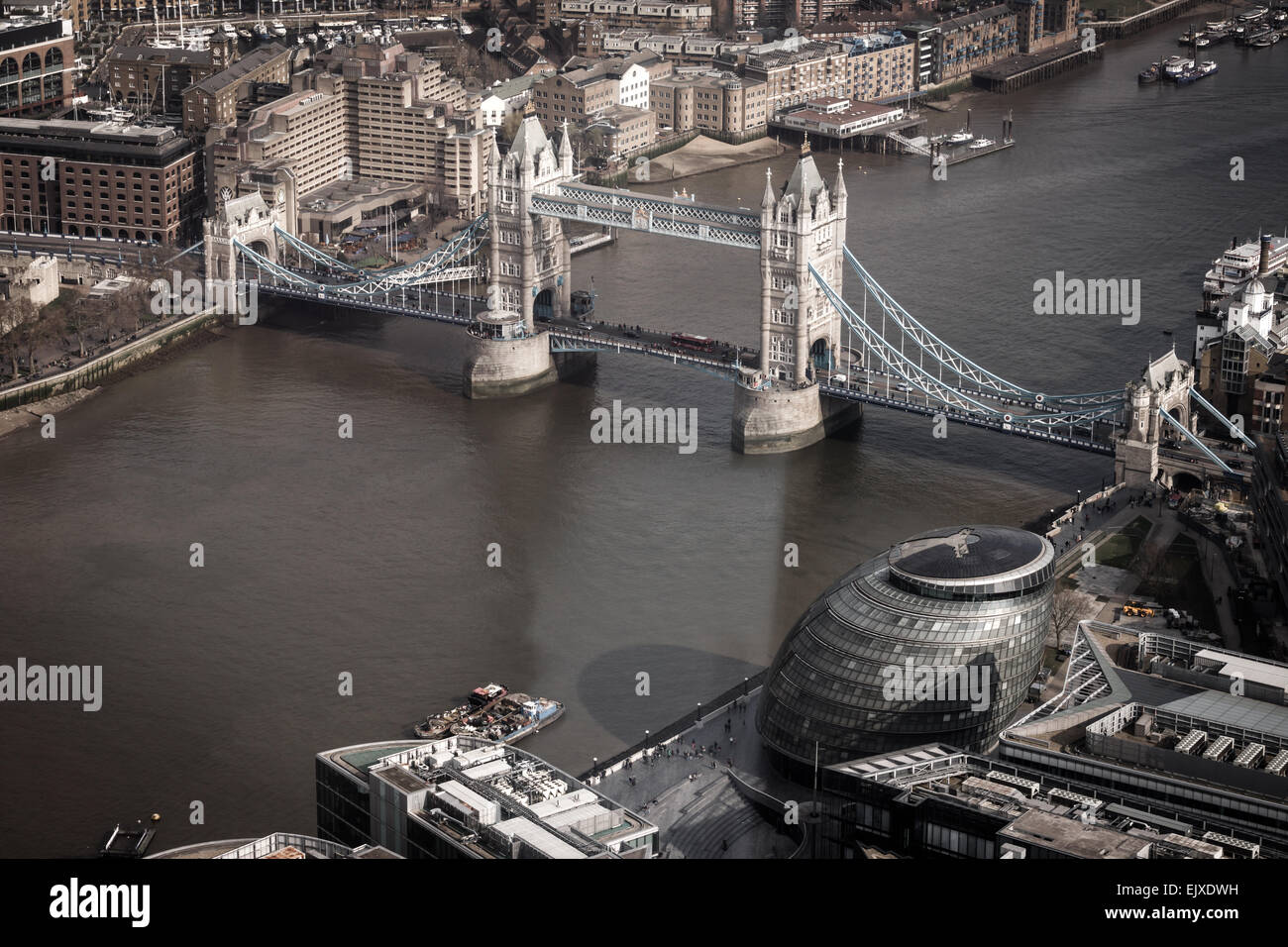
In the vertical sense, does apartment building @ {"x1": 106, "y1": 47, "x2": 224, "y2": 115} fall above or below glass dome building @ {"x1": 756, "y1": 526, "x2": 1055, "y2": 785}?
above

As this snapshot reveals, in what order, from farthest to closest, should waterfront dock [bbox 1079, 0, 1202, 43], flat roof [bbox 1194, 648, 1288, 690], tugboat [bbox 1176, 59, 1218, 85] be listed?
waterfront dock [bbox 1079, 0, 1202, 43]
tugboat [bbox 1176, 59, 1218, 85]
flat roof [bbox 1194, 648, 1288, 690]

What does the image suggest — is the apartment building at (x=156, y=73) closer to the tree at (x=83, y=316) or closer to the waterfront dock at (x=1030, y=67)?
the tree at (x=83, y=316)

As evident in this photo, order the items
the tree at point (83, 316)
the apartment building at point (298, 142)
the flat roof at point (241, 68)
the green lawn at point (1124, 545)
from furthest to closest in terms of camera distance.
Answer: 1. the flat roof at point (241, 68)
2. the apartment building at point (298, 142)
3. the tree at point (83, 316)
4. the green lawn at point (1124, 545)

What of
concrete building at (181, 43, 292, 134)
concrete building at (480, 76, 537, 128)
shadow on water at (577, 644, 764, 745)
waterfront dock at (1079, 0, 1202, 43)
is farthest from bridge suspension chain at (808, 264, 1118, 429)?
waterfront dock at (1079, 0, 1202, 43)

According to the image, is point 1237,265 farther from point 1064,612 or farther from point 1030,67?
point 1030,67

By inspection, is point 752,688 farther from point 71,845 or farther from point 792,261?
point 792,261

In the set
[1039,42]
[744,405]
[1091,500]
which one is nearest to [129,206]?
[744,405]

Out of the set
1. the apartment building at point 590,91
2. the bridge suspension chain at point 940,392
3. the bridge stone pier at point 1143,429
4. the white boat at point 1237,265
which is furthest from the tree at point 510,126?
the bridge stone pier at point 1143,429

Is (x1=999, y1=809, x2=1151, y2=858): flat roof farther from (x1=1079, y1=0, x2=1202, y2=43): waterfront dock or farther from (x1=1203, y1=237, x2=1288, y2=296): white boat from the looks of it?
(x1=1079, y1=0, x2=1202, y2=43): waterfront dock
